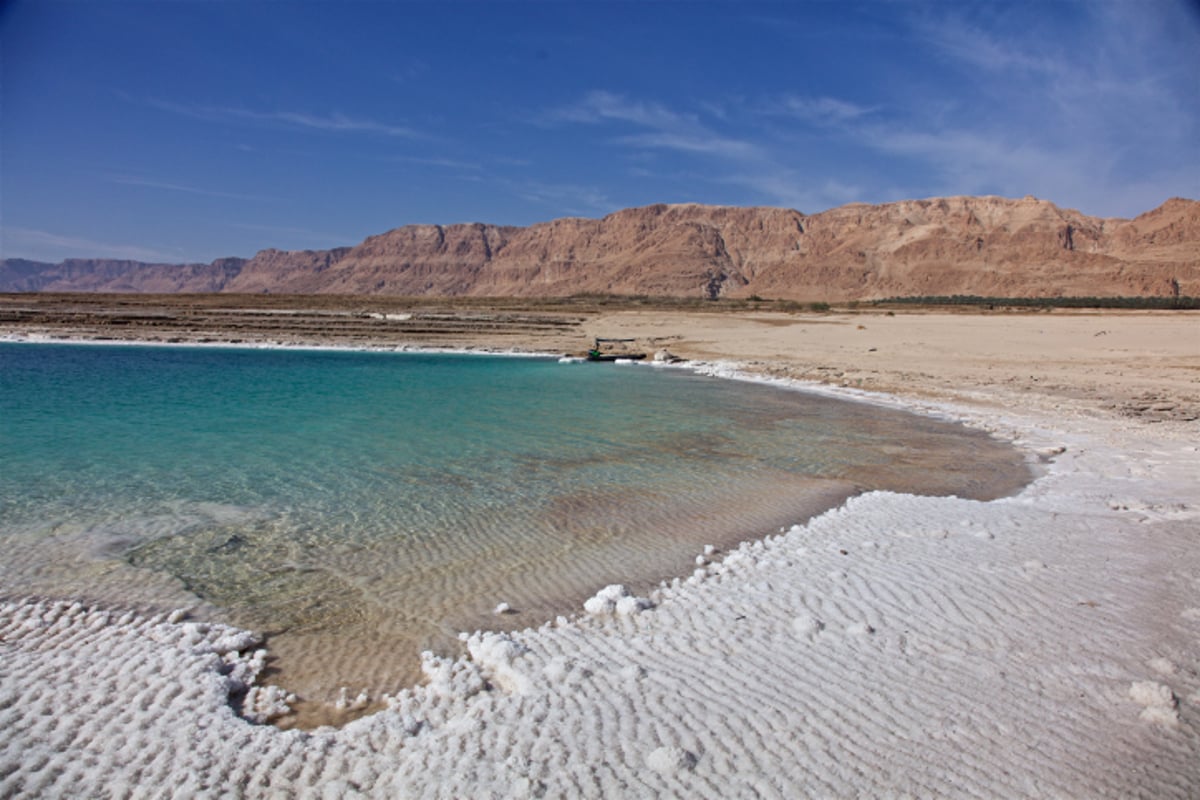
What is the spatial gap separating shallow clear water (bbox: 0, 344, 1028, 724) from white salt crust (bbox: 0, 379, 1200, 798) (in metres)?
0.59

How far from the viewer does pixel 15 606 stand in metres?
5.47

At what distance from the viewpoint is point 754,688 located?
4.25m

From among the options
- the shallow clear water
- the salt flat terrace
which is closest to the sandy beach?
the shallow clear water

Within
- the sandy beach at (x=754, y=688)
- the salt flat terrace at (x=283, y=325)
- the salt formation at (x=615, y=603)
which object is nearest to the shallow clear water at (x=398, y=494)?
the salt formation at (x=615, y=603)

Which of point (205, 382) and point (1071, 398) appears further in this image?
point (205, 382)

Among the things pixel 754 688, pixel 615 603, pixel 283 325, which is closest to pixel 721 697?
pixel 754 688

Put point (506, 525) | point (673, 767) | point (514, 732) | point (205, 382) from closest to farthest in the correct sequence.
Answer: point (673, 767) < point (514, 732) < point (506, 525) < point (205, 382)

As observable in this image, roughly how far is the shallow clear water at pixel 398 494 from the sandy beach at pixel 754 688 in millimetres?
585

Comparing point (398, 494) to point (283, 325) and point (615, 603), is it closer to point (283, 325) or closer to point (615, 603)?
point (615, 603)

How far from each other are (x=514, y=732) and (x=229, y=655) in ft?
7.77

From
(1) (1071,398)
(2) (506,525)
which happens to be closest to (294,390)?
(2) (506,525)

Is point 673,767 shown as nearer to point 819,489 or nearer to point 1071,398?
point 819,489

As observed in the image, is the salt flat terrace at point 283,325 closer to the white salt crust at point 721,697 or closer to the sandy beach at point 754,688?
the sandy beach at point 754,688

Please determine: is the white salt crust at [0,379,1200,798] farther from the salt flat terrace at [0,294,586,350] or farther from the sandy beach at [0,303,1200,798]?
the salt flat terrace at [0,294,586,350]
